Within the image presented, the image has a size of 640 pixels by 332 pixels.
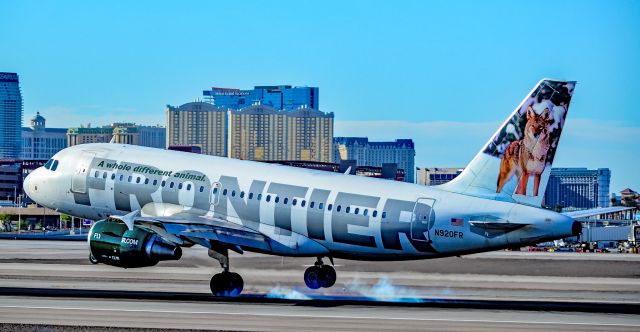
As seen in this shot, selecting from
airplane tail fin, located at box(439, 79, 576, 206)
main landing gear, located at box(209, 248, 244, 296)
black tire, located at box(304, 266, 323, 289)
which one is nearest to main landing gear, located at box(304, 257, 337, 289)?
black tire, located at box(304, 266, 323, 289)

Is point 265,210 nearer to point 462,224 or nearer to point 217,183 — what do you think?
point 217,183

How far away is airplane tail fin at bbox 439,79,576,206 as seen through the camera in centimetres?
4712

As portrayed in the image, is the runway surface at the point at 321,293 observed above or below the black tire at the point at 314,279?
below

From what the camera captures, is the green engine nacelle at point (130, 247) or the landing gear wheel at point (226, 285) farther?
the landing gear wheel at point (226, 285)

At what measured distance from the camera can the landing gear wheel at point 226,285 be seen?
4962 centimetres

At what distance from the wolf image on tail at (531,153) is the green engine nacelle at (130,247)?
1364cm

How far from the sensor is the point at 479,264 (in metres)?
71.4

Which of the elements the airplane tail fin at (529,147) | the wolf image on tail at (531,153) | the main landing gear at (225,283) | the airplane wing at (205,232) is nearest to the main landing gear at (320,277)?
the airplane wing at (205,232)

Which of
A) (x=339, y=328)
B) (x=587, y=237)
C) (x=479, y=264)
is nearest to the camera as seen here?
(x=339, y=328)

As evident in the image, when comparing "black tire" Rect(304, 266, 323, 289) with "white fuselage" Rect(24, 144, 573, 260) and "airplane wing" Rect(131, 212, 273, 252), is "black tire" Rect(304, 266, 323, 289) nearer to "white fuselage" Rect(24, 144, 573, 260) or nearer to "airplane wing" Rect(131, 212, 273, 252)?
"white fuselage" Rect(24, 144, 573, 260)

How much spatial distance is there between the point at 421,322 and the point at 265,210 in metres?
11.4

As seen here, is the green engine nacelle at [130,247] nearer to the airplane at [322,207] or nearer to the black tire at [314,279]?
the airplane at [322,207]

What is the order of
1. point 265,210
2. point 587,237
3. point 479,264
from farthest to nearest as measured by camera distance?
point 587,237 < point 479,264 < point 265,210

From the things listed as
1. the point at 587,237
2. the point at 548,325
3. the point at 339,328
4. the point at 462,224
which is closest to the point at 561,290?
the point at 462,224
